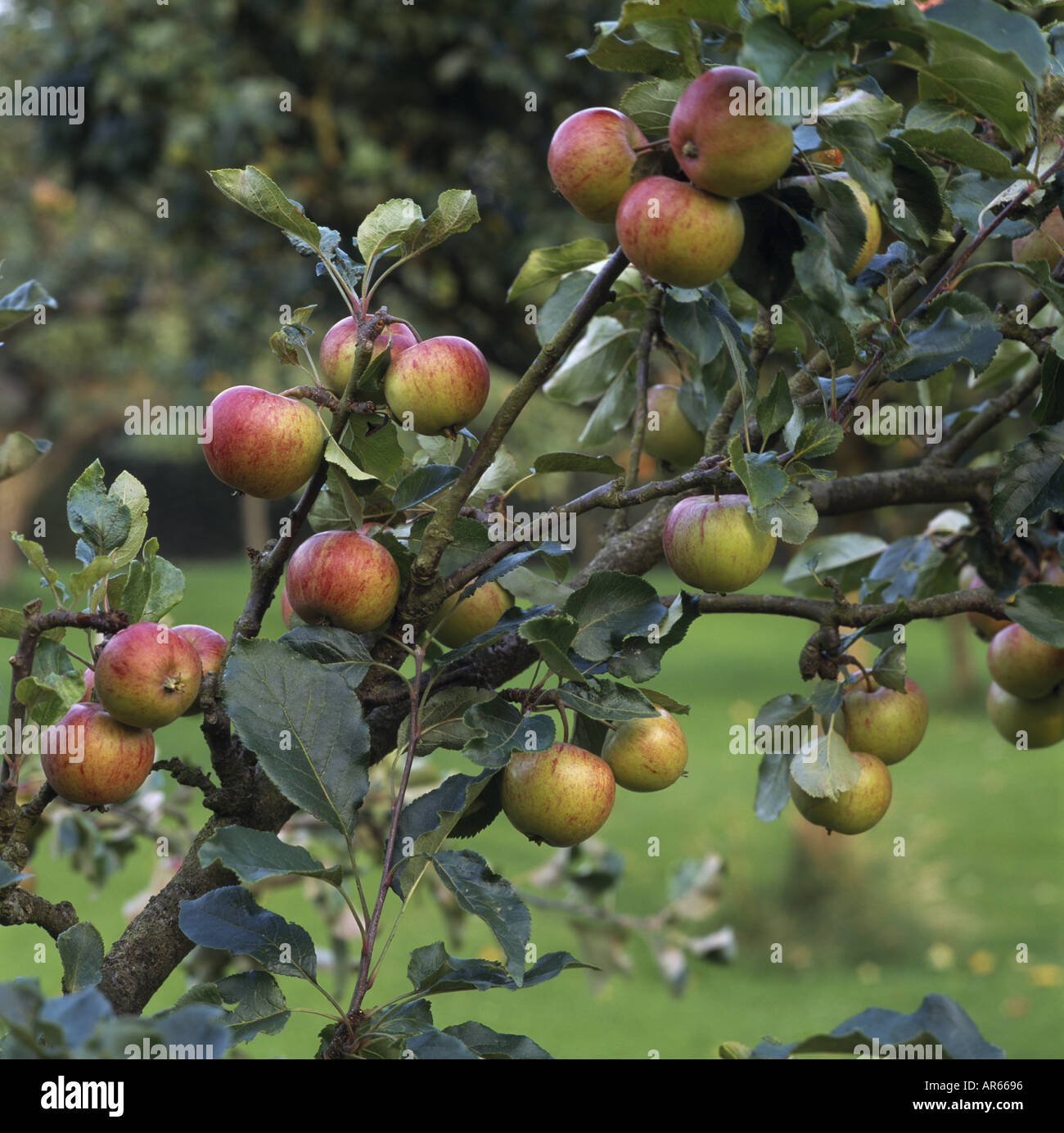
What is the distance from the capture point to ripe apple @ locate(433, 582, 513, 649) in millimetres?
842

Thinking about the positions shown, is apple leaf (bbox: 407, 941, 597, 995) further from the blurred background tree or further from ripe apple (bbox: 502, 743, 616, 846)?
the blurred background tree

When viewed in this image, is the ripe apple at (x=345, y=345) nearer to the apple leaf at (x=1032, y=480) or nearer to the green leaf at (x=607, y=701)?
the green leaf at (x=607, y=701)

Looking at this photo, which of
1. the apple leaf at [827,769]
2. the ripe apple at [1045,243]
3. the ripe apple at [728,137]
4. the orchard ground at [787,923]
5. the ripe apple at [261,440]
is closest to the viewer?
the ripe apple at [728,137]

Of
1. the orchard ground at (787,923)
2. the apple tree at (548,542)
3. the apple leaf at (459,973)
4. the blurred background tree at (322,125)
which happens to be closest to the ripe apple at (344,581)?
the apple tree at (548,542)

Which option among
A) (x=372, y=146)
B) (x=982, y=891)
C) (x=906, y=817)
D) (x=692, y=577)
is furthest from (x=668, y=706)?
(x=906, y=817)

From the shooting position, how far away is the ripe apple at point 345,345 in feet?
2.50

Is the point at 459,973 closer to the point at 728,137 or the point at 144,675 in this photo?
the point at 144,675

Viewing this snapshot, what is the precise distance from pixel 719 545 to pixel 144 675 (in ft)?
1.20

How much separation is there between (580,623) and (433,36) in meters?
2.55

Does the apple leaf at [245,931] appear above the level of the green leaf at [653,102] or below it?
below

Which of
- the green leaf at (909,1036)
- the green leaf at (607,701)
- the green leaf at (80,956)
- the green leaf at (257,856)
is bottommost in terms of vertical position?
the green leaf at (909,1036)

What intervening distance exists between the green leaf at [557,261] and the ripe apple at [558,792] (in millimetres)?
428

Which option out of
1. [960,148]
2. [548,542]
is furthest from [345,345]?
[960,148]

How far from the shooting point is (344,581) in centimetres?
72
